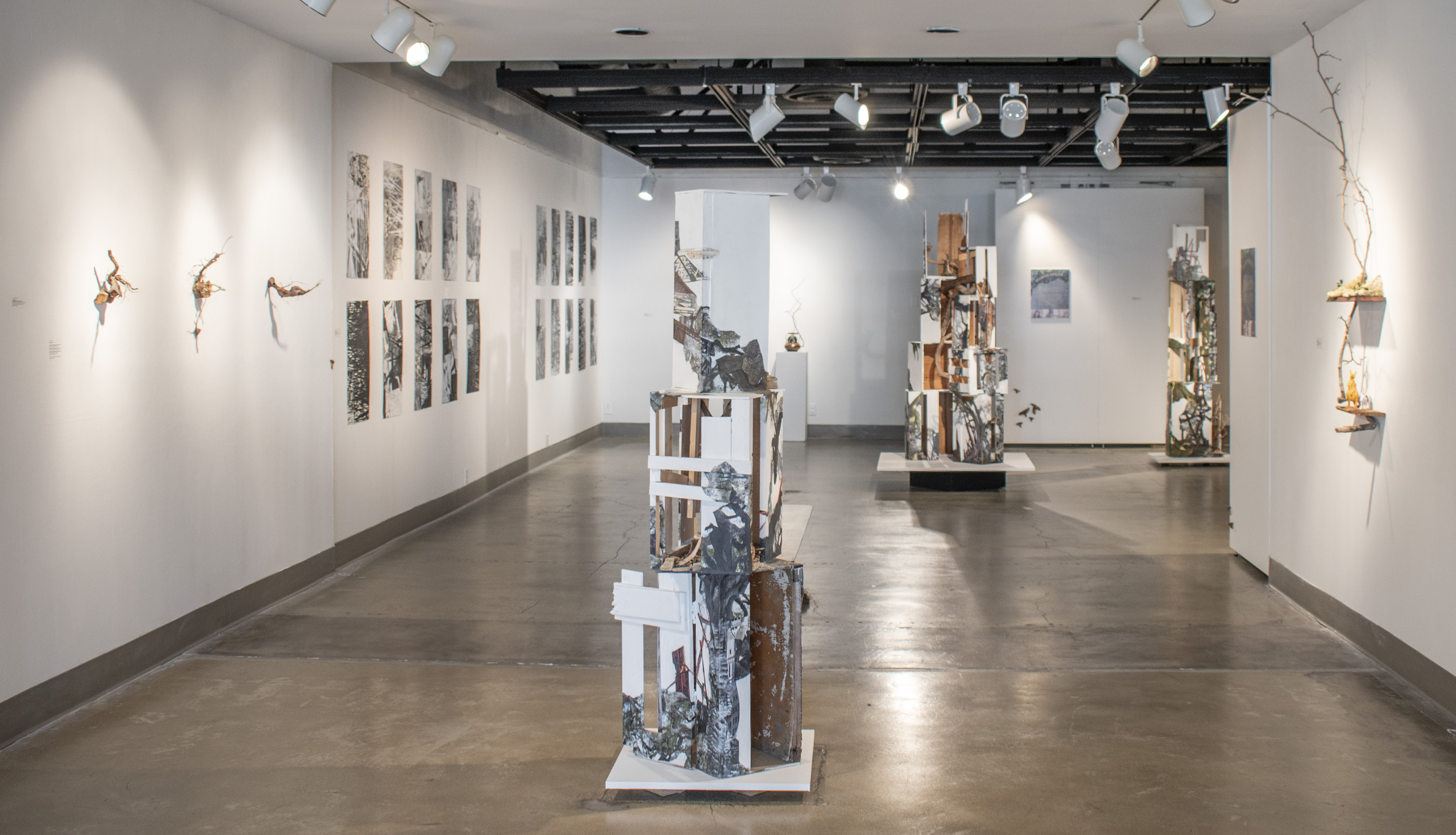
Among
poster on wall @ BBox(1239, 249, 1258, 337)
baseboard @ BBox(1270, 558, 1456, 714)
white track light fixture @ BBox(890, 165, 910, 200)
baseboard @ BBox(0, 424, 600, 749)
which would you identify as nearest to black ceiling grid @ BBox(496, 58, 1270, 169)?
white track light fixture @ BBox(890, 165, 910, 200)

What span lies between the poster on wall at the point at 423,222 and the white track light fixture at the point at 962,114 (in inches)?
151

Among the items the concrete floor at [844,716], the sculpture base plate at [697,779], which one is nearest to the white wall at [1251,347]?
the concrete floor at [844,716]

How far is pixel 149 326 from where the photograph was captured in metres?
5.26

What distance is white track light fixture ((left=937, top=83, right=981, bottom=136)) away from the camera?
26.5ft

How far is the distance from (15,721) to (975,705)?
12.3 ft

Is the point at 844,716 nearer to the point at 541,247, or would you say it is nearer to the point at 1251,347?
the point at 1251,347

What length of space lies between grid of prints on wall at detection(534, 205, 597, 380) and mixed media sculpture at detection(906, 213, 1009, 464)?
12.6 ft

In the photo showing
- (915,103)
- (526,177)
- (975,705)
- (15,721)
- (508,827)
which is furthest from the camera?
(526,177)

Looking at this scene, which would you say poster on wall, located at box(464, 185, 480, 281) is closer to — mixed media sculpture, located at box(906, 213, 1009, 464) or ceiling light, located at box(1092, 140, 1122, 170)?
mixed media sculpture, located at box(906, 213, 1009, 464)

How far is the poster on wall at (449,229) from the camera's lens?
8.95 m

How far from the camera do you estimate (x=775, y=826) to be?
3668 millimetres

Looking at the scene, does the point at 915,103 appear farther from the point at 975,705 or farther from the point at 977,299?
the point at 975,705

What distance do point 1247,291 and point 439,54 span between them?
5093 mm

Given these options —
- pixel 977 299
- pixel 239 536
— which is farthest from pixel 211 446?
pixel 977 299
